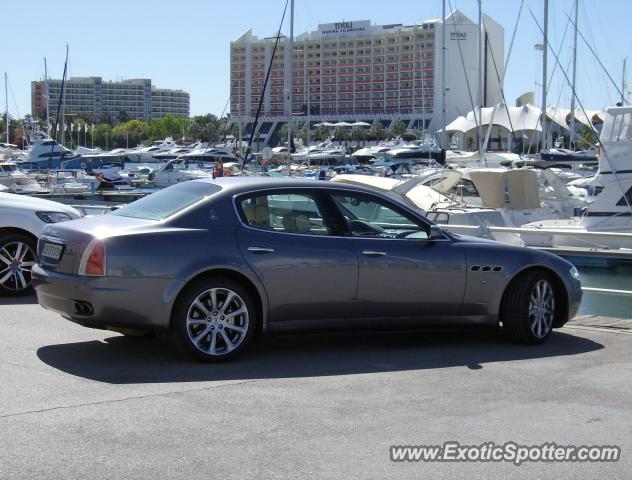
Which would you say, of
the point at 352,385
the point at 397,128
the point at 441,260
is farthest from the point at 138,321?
the point at 397,128

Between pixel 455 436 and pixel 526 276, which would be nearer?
pixel 455 436

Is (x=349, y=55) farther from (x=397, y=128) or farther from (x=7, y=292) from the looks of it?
(x=7, y=292)

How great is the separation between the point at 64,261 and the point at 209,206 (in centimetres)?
120

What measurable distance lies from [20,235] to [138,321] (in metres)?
3.84

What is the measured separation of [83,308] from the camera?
7184 millimetres

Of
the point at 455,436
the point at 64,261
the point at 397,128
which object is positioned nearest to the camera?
the point at 455,436

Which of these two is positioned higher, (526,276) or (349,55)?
(349,55)

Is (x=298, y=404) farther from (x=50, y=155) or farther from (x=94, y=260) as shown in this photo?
(x=50, y=155)

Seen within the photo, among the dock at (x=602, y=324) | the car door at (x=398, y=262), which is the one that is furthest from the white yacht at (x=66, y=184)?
the car door at (x=398, y=262)

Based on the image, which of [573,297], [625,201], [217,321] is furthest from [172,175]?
[217,321]

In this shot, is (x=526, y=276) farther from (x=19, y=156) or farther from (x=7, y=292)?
(x=19, y=156)

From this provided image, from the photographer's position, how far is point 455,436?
551 cm

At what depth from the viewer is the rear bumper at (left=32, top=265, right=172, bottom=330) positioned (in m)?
7.04

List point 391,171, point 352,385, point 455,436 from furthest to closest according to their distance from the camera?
1. point 391,171
2. point 352,385
3. point 455,436
